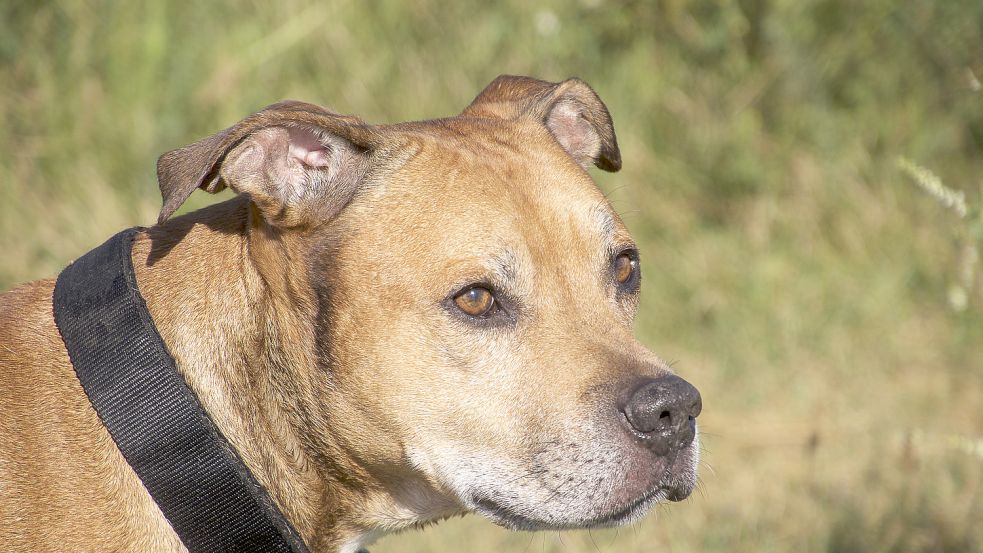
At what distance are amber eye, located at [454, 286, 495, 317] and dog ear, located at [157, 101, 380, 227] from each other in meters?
0.48

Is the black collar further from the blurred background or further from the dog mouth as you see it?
the blurred background

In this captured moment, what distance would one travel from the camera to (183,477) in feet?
9.84

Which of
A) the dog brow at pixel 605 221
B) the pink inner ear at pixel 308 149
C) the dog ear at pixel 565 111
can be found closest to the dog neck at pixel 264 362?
the pink inner ear at pixel 308 149

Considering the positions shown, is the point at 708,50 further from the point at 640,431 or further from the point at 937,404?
the point at 640,431

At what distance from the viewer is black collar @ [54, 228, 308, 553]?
3008mm

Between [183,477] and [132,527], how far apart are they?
0.23m

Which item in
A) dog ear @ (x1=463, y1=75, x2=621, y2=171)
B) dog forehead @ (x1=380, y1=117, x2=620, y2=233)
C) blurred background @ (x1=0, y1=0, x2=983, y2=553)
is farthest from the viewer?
blurred background @ (x1=0, y1=0, x2=983, y2=553)

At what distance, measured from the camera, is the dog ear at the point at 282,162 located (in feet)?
10.2

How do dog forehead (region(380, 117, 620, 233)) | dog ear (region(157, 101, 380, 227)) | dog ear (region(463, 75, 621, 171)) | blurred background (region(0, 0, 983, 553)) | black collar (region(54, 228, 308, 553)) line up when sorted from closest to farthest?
black collar (region(54, 228, 308, 553)) → dog ear (region(157, 101, 380, 227)) → dog forehead (region(380, 117, 620, 233)) → dog ear (region(463, 75, 621, 171)) → blurred background (region(0, 0, 983, 553))

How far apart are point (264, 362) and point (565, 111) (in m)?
1.70

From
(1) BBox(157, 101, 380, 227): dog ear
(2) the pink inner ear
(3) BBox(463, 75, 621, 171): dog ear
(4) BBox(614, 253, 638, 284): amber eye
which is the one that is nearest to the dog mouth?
(4) BBox(614, 253, 638, 284): amber eye

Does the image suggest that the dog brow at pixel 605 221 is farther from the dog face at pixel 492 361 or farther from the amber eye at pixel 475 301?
the amber eye at pixel 475 301

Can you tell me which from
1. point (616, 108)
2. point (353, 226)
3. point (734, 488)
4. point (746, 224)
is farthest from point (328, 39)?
point (353, 226)

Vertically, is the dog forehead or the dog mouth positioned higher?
the dog forehead
